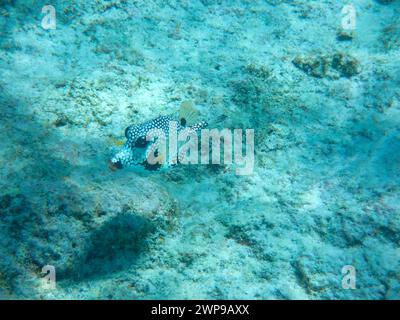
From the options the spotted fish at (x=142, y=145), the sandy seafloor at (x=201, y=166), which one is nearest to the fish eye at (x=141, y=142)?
the spotted fish at (x=142, y=145)

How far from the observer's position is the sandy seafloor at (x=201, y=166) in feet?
8.01

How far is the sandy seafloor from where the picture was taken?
2441 millimetres

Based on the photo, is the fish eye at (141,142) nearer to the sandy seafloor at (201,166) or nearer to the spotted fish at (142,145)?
the spotted fish at (142,145)

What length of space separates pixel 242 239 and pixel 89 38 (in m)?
3.40

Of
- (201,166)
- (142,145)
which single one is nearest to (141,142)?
(142,145)

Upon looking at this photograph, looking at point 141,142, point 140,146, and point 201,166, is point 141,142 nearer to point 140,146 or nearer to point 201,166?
point 140,146

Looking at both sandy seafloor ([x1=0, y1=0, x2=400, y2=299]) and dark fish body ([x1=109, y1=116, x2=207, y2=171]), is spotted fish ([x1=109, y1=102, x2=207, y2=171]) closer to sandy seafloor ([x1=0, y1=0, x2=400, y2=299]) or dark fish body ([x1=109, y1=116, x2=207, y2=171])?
dark fish body ([x1=109, y1=116, x2=207, y2=171])

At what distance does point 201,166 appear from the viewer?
3.14 metres

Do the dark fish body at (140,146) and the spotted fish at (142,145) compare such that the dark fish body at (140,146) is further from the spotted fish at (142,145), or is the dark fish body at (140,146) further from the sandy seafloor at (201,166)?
the sandy seafloor at (201,166)

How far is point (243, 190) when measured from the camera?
2.99 meters

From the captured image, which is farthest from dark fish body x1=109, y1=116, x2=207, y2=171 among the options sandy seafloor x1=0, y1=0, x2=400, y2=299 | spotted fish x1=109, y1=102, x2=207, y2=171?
sandy seafloor x1=0, y1=0, x2=400, y2=299

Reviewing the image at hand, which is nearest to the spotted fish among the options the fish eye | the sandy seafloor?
the fish eye

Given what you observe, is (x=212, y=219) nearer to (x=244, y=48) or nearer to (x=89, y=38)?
(x=244, y=48)
